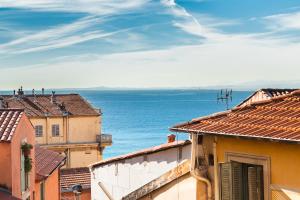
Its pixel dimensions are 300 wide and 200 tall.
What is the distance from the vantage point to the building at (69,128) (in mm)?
65125

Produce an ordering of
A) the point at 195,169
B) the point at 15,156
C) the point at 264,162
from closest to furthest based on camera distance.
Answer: the point at 264,162, the point at 195,169, the point at 15,156

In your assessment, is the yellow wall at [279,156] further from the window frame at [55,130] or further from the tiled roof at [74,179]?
the window frame at [55,130]

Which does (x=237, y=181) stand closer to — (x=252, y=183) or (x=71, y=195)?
(x=252, y=183)

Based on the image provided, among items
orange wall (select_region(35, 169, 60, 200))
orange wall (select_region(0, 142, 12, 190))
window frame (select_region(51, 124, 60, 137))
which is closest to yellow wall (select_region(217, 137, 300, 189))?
orange wall (select_region(0, 142, 12, 190))

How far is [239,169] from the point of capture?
10258 mm

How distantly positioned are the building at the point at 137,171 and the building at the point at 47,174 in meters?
6.57

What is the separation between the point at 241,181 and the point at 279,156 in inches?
41.2

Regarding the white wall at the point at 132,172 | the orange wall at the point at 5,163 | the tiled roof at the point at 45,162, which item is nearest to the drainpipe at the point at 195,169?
the white wall at the point at 132,172

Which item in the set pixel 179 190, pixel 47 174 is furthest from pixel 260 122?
pixel 47 174

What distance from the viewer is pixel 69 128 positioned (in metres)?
65.9

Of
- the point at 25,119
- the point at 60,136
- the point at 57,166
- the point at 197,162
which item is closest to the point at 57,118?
the point at 60,136

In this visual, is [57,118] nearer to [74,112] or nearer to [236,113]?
[74,112]

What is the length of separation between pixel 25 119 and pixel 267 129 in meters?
15.6

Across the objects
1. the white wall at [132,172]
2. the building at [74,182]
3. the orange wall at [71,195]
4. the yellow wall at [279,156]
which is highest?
the yellow wall at [279,156]
